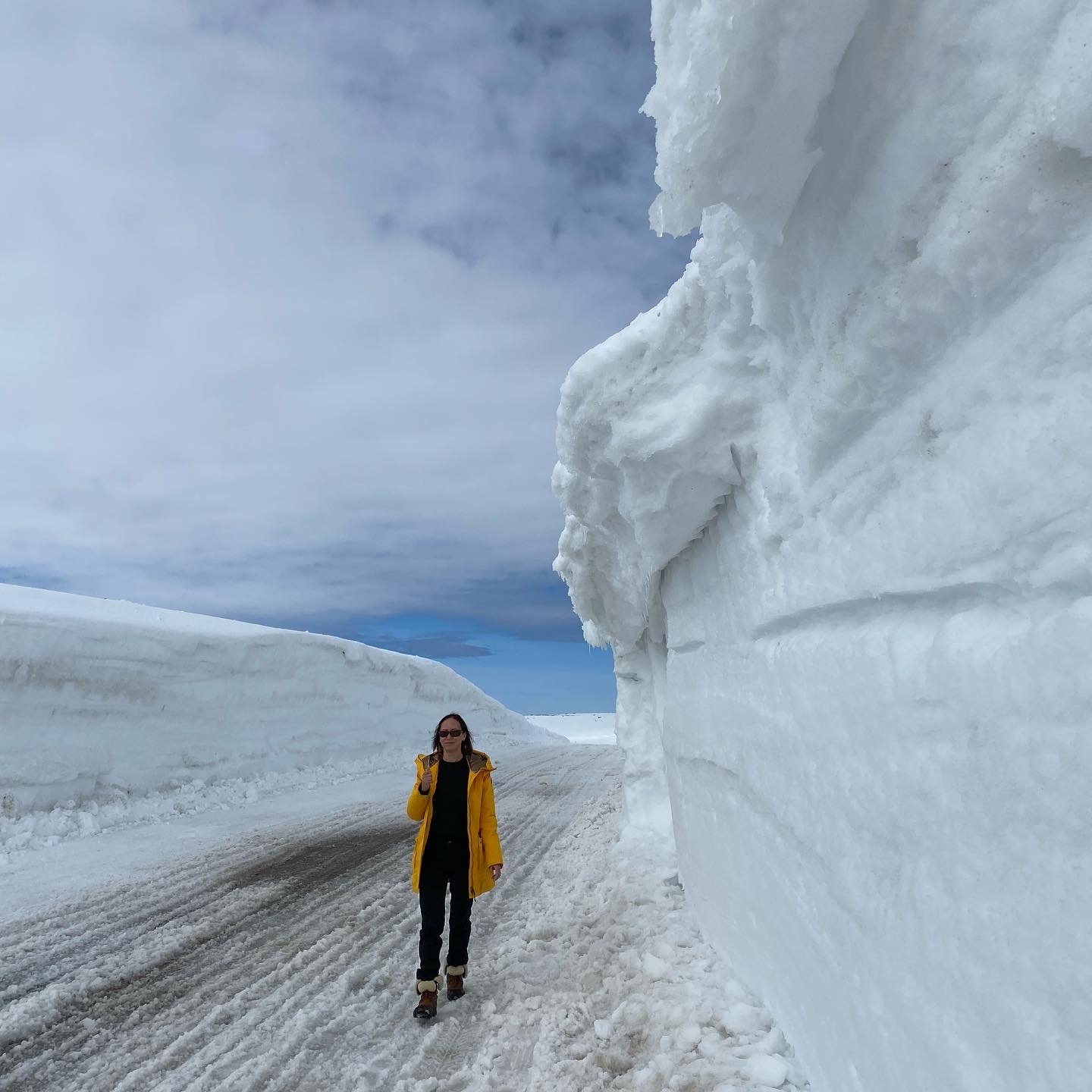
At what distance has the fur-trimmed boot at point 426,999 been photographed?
3669 millimetres

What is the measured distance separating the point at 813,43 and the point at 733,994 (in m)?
3.85

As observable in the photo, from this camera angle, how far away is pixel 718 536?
12.8ft

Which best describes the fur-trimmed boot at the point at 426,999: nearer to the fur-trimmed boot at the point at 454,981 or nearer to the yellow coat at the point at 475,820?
the fur-trimmed boot at the point at 454,981

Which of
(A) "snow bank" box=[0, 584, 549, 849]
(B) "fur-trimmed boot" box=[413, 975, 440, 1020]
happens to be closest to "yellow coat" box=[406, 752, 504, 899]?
(B) "fur-trimmed boot" box=[413, 975, 440, 1020]

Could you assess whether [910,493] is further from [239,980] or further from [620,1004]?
[239,980]

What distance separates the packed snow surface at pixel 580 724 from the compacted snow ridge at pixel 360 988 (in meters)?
34.9

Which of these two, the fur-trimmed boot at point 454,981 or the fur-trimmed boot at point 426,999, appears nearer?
the fur-trimmed boot at point 426,999

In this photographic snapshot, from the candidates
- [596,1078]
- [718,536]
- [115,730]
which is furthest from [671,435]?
[115,730]

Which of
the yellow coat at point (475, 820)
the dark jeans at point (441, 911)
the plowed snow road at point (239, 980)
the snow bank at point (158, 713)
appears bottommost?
the plowed snow road at point (239, 980)

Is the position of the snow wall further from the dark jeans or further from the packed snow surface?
the packed snow surface

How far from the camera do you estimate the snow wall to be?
34.0 feet

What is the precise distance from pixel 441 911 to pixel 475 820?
51cm

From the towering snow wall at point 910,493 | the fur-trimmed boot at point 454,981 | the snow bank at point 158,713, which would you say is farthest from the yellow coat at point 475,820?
the snow bank at point 158,713

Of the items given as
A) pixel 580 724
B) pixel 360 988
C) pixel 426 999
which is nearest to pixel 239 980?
pixel 360 988
